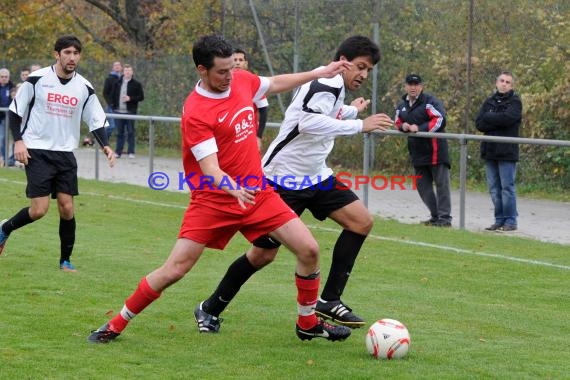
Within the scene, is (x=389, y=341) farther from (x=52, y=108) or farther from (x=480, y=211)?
(x=480, y=211)

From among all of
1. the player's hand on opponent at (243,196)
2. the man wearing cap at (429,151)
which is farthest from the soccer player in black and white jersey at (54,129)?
the man wearing cap at (429,151)

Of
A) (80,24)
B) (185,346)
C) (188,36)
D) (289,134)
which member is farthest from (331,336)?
(80,24)

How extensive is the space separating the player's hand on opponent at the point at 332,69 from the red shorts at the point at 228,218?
3.13ft

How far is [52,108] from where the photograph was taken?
32.9 ft

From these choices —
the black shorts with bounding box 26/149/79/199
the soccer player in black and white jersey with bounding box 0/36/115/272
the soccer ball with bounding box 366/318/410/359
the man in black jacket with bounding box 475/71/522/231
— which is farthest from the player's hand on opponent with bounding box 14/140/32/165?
the man in black jacket with bounding box 475/71/522/231

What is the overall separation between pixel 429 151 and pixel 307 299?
23.4 ft

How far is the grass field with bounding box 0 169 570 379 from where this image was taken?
6.70 metres

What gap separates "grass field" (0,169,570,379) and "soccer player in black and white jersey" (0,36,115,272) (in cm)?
66

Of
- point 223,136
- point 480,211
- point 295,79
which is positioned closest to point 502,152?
point 480,211

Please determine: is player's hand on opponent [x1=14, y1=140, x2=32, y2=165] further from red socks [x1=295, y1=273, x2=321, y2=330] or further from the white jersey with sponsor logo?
red socks [x1=295, y1=273, x2=321, y2=330]

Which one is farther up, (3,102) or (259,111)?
(3,102)

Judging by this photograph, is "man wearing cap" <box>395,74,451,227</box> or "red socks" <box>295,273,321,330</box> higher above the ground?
"man wearing cap" <box>395,74,451,227</box>

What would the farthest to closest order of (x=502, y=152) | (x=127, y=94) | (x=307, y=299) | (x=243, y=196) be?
(x=127, y=94) < (x=502, y=152) < (x=307, y=299) < (x=243, y=196)

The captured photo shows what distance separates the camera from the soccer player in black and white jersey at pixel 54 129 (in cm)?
991
